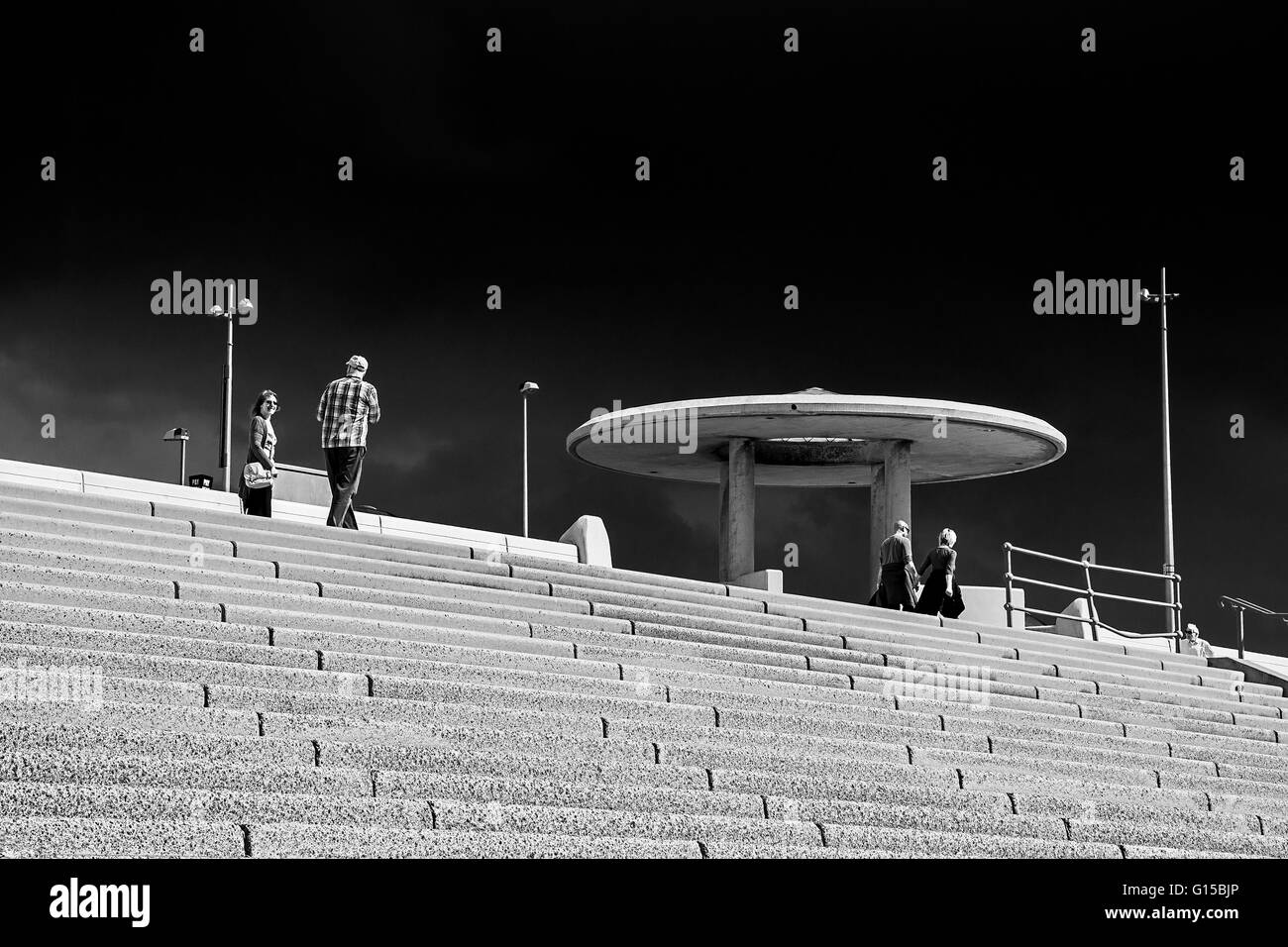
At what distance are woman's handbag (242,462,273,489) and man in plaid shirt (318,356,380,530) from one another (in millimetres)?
620

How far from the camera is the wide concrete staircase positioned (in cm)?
581

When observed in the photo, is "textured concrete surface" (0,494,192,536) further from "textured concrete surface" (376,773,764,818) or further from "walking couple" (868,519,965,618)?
"walking couple" (868,519,965,618)

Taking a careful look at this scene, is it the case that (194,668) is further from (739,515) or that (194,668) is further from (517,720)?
(739,515)

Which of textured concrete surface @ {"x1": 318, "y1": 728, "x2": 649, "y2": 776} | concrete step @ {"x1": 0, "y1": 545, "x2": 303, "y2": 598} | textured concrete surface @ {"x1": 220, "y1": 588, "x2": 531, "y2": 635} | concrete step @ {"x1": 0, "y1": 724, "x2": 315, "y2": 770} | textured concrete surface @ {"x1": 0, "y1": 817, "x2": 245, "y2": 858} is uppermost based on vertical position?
concrete step @ {"x1": 0, "y1": 545, "x2": 303, "y2": 598}

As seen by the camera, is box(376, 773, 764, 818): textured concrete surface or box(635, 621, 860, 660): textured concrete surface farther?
box(635, 621, 860, 660): textured concrete surface

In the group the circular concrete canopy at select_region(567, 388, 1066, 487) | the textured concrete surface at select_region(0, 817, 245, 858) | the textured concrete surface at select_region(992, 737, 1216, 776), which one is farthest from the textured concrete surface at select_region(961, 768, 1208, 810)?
the circular concrete canopy at select_region(567, 388, 1066, 487)

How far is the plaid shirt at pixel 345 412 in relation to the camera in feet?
43.3

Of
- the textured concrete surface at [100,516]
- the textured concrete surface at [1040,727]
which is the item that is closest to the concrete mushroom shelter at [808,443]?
the textured concrete surface at [1040,727]

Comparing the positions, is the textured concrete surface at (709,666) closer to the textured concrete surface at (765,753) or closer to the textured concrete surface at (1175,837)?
the textured concrete surface at (765,753)

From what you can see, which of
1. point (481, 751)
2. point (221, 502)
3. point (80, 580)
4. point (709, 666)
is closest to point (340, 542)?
point (709, 666)

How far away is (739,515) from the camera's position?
2398 cm

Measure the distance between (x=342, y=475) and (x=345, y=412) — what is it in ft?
1.74

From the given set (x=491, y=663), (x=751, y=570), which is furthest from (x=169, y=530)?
(x=751, y=570)
